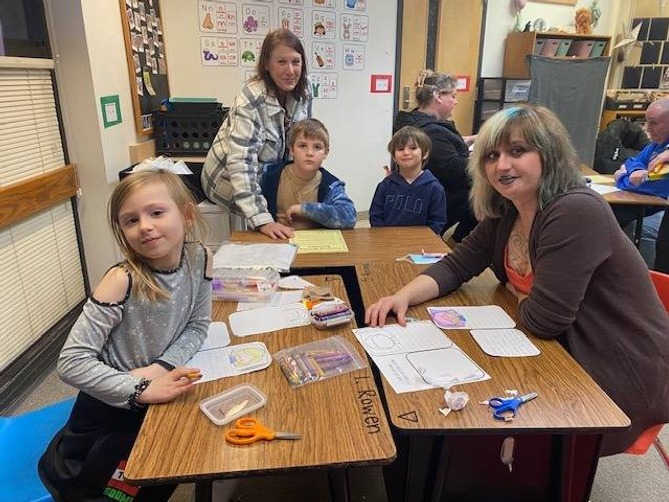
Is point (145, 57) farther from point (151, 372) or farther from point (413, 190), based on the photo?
point (151, 372)

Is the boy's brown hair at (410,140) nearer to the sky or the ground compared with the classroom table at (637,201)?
nearer to the sky

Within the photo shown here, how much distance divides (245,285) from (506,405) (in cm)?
85

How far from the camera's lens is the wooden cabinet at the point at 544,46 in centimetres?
520

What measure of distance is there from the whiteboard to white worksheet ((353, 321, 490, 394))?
10.6 feet

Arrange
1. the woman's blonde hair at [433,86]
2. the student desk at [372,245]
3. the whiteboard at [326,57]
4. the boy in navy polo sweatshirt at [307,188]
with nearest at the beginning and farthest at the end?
the student desk at [372,245], the boy in navy polo sweatshirt at [307,188], the woman's blonde hair at [433,86], the whiteboard at [326,57]

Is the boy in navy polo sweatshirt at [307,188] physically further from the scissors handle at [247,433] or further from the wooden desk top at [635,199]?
the wooden desk top at [635,199]

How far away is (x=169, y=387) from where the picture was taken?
1046mm

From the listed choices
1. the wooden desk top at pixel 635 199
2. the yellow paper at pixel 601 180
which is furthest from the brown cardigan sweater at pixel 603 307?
the yellow paper at pixel 601 180

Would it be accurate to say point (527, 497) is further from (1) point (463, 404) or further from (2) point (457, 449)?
(1) point (463, 404)

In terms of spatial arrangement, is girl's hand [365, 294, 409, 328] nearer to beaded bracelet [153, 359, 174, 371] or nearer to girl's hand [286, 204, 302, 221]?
beaded bracelet [153, 359, 174, 371]

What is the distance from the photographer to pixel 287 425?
972mm

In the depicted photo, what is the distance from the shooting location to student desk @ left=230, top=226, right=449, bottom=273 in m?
1.86

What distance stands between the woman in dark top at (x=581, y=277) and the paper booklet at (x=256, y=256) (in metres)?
0.51

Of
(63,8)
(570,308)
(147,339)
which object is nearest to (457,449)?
(570,308)
